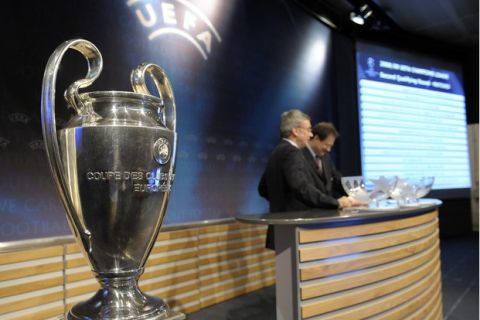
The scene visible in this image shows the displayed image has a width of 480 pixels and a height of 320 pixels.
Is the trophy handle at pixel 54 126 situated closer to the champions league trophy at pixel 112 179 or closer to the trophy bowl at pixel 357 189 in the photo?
the champions league trophy at pixel 112 179

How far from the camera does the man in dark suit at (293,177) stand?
2330mm

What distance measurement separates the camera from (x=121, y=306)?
0.73 meters

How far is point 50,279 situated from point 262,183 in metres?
1.54

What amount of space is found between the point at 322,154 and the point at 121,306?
2.50 m

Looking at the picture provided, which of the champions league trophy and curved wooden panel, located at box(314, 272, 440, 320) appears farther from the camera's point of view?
curved wooden panel, located at box(314, 272, 440, 320)

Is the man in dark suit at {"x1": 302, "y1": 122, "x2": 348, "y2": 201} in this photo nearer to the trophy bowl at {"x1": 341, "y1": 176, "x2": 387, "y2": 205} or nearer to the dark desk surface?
the trophy bowl at {"x1": 341, "y1": 176, "x2": 387, "y2": 205}

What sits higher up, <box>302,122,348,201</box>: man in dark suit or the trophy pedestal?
<box>302,122,348,201</box>: man in dark suit

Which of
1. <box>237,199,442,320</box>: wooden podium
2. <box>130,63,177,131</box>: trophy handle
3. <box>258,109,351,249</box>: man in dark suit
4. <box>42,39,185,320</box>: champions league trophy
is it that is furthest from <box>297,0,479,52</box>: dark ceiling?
<box>42,39,185,320</box>: champions league trophy

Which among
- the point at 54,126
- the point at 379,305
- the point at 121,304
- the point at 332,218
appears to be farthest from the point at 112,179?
the point at 379,305

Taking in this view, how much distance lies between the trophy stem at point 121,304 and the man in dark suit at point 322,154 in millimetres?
2065

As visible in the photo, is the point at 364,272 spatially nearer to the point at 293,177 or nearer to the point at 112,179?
the point at 293,177

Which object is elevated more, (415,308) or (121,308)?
(121,308)

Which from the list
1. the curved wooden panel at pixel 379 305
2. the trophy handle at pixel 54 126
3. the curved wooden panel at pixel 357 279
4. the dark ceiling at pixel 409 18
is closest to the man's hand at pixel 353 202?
the curved wooden panel at pixel 357 279

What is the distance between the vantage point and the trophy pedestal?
2.36 feet
